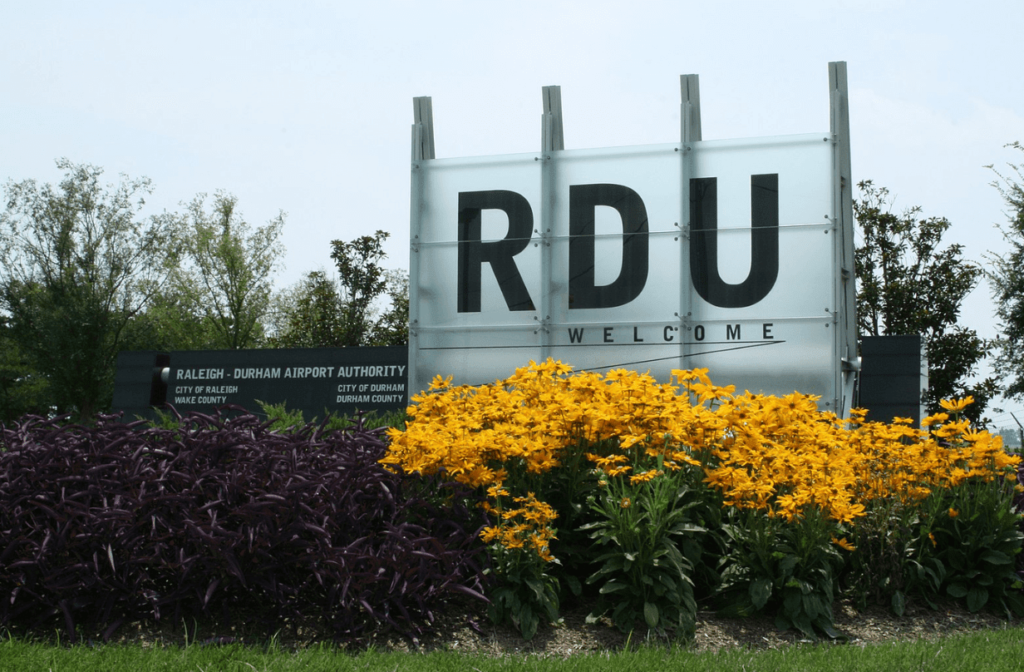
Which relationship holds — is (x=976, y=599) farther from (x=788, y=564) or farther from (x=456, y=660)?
(x=456, y=660)

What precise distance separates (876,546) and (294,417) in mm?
3850

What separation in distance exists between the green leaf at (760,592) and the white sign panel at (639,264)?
4.12 meters

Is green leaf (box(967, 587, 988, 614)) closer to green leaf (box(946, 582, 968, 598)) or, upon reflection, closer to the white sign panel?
green leaf (box(946, 582, 968, 598))

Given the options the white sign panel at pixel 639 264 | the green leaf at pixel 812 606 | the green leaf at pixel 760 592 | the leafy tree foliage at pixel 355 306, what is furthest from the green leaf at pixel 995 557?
the leafy tree foliage at pixel 355 306

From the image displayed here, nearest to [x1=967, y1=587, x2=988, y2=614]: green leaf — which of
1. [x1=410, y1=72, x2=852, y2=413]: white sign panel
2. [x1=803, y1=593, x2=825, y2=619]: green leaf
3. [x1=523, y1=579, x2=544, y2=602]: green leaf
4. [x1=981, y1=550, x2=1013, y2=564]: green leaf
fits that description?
[x1=981, y1=550, x2=1013, y2=564]: green leaf

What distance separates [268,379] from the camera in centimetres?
1886

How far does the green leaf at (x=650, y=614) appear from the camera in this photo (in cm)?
429

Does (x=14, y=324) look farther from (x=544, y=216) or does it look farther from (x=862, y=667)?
(x=862, y=667)

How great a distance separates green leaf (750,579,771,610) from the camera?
4.48 meters

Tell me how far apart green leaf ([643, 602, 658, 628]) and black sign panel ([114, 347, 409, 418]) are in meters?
13.9

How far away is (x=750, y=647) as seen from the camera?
14.4 feet

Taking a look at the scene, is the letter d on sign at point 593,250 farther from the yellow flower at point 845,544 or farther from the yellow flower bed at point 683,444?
the yellow flower at point 845,544

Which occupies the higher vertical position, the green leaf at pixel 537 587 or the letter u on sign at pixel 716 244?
the letter u on sign at pixel 716 244

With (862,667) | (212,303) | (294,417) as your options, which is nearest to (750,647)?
(862,667)
